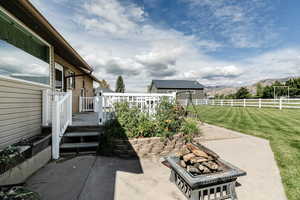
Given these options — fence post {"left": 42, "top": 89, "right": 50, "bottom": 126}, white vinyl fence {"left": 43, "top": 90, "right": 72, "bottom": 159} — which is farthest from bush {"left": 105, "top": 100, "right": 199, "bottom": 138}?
fence post {"left": 42, "top": 89, "right": 50, "bottom": 126}

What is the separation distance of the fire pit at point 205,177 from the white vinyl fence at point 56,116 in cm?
256

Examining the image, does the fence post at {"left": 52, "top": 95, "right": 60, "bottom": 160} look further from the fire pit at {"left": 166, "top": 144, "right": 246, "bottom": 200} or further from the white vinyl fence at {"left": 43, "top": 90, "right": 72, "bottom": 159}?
the fire pit at {"left": 166, "top": 144, "right": 246, "bottom": 200}

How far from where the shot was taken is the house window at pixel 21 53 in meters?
2.60

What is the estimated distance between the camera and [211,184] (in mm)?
1858

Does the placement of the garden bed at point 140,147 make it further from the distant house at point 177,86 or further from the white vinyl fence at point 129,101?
the distant house at point 177,86

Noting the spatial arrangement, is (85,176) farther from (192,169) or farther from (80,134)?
(192,169)

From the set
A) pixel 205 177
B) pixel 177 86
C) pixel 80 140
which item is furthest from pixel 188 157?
pixel 177 86

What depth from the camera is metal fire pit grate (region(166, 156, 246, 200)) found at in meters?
1.75

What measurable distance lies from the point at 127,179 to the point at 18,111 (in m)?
2.54

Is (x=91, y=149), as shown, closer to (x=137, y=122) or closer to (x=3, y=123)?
(x=137, y=122)

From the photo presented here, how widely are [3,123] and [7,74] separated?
2.86ft

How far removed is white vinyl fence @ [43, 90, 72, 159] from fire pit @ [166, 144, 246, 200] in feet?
8.40

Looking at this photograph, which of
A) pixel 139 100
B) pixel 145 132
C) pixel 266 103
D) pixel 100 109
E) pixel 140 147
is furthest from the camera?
pixel 266 103

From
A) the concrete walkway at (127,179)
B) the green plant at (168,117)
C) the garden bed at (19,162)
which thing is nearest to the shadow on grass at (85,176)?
the concrete walkway at (127,179)
